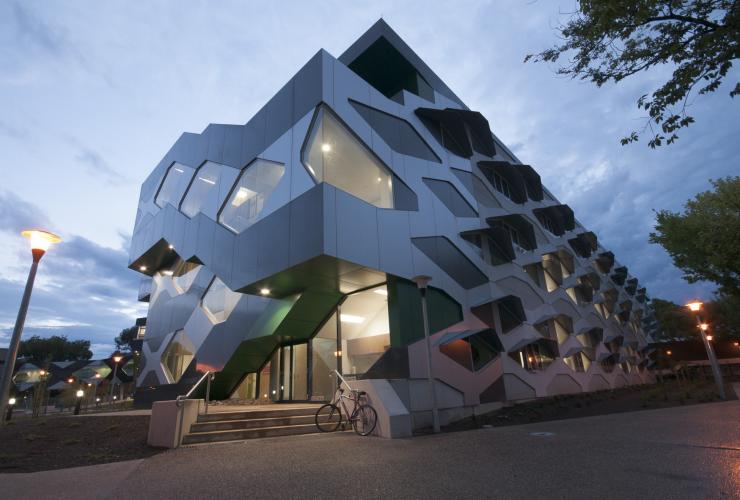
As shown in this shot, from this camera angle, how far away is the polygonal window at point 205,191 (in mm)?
18183

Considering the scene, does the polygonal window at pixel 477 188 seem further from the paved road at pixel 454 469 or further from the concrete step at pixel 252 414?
the paved road at pixel 454 469

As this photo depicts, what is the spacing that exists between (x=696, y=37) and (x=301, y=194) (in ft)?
33.1

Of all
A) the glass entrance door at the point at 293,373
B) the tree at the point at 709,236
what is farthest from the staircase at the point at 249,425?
the tree at the point at 709,236

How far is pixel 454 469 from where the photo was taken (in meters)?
5.23

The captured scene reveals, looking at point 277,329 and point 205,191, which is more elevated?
point 205,191

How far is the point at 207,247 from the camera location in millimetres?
17547

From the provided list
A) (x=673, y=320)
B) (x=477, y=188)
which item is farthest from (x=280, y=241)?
(x=673, y=320)

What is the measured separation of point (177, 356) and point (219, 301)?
19.4 ft

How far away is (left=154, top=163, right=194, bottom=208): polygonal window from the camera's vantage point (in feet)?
73.5

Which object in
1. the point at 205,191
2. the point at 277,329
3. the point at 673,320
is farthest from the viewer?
the point at 673,320

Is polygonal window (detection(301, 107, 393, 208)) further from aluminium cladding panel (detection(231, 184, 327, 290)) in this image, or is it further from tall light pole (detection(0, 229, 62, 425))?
tall light pole (detection(0, 229, 62, 425))

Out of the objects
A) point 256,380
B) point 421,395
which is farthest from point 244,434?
point 256,380

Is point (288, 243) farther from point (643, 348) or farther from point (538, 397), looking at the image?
point (643, 348)

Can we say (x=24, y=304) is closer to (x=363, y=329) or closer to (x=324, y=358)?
(x=363, y=329)
